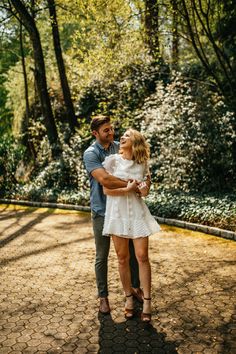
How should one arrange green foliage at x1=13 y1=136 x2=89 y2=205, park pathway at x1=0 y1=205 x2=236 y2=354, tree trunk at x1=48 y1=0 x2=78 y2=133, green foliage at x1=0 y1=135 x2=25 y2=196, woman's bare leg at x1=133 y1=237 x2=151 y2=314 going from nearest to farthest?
park pathway at x1=0 y1=205 x2=236 y2=354, woman's bare leg at x1=133 y1=237 x2=151 y2=314, green foliage at x1=13 y1=136 x2=89 y2=205, green foliage at x1=0 y1=135 x2=25 y2=196, tree trunk at x1=48 y1=0 x2=78 y2=133

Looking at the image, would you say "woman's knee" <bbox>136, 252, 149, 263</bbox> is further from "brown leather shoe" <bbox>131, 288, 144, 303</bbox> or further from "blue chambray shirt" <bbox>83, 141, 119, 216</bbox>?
"brown leather shoe" <bbox>131, 288, 144, 303</bbox>

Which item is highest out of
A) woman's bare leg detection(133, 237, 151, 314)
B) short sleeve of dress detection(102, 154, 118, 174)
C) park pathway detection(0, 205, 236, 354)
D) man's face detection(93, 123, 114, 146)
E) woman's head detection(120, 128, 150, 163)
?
man's face detection(93, 123, 114, 146)

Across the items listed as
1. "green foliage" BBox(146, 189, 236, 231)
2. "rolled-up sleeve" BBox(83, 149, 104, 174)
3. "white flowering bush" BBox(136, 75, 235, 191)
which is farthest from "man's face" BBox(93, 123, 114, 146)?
"white flowering bush" BBox(136, 75, 235, 191)

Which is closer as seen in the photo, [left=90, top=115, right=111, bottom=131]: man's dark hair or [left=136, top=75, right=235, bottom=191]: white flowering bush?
[left=90, top=115, right=111, bottom=131]: man's dark hair

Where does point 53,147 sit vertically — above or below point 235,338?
above

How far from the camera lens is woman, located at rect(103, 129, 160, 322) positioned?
163 inches

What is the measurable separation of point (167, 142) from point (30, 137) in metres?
10.1

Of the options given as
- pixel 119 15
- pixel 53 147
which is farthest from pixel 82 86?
pixel 119 15

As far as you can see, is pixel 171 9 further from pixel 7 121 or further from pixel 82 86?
pixel 7 121

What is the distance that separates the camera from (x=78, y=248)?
7605mm

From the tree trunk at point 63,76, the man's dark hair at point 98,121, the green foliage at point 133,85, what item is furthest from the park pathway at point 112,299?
the tree trunk at point 63,76

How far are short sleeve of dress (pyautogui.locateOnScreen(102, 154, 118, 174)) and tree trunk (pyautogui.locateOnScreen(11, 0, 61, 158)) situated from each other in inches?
471

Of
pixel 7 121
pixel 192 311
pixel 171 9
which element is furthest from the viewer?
pixel 7 121

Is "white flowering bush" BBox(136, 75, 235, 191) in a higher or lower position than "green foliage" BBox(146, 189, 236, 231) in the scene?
higher
